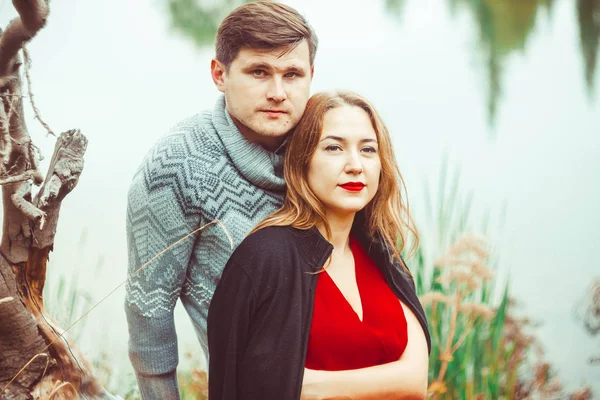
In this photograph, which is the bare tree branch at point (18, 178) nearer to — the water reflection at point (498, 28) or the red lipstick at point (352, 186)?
the red lipstick at point (352, 186)

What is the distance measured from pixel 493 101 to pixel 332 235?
1269 millimetres

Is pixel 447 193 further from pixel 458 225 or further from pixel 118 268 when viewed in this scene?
pixel 118 268

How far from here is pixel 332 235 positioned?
2174mm

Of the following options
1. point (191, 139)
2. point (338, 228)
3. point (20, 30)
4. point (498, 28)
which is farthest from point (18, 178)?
point (498, 28)

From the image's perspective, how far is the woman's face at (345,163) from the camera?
210cm

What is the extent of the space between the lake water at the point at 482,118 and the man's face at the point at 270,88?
707 mm

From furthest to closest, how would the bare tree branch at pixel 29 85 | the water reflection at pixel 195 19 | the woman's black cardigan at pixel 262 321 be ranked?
the water reflection at pixel 195 19 → the bare tree branch at pixel 29 85 → the woman's black cardigan at pixel 262 321

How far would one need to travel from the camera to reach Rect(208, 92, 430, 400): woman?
193cm

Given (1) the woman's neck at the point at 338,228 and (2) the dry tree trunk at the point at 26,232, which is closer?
(1) the woman's neck at the point at 338,228

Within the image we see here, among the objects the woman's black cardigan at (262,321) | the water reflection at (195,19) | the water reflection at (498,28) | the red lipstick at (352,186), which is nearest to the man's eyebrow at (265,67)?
the red lipstick at (352,186)

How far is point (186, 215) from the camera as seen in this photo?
229cm

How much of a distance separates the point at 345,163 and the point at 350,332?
0.47m

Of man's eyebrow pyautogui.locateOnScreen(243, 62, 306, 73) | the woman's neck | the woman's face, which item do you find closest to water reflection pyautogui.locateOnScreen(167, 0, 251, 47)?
man's eyebrow pyautogui.locateOnScreen(243, 62, 306, 73)

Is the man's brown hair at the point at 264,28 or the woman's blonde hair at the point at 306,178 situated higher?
the man's brown hair at the point at 264,28
